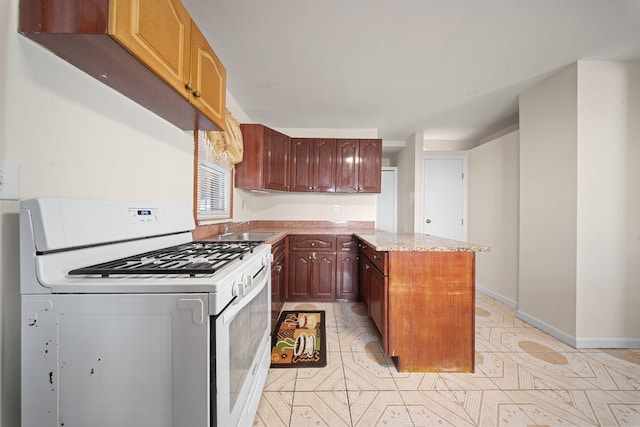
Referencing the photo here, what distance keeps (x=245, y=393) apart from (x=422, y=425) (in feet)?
3.22

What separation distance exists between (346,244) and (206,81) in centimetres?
220

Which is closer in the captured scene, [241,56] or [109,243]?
[109,243]

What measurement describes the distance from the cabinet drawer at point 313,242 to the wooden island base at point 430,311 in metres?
1.29

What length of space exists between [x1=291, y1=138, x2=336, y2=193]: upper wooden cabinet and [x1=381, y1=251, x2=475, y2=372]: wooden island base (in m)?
1.85

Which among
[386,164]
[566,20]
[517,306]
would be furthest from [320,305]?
[386,164]

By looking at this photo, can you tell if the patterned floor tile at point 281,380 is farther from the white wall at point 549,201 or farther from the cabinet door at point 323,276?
the white wall at point 549,201

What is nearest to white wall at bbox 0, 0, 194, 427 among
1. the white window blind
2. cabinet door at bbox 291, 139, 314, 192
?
the white window blind

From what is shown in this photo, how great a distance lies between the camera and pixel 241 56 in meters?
1.97

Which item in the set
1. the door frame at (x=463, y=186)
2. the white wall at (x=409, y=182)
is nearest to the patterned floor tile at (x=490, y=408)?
the white wall at (x=409, y=182)

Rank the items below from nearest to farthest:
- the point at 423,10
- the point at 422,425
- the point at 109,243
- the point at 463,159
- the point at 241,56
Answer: the point at 109,243 < the point at 422,425 < the point at 423,10 < the point at 241,56 < the point at 463,159

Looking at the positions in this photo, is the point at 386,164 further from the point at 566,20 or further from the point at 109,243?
the point at 109,243

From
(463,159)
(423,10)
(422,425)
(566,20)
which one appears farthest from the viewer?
(463,159)

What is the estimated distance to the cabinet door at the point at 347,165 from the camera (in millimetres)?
3332

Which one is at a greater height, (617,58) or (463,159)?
(617,58)
